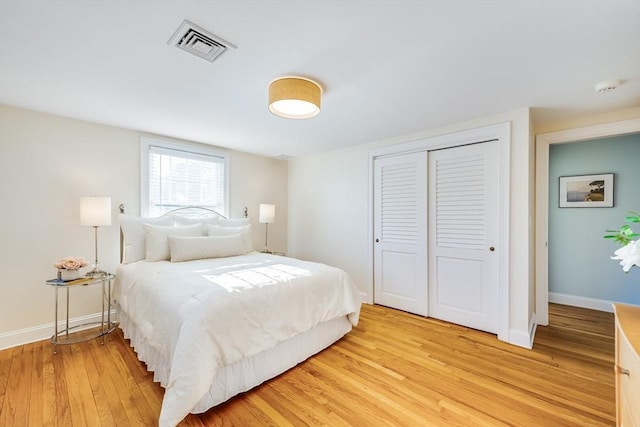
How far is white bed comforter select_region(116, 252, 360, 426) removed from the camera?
1.49 metres

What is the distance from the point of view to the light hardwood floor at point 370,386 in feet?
5.30

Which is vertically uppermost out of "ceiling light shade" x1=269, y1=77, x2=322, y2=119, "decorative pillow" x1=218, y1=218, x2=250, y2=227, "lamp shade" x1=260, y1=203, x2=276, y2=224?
"ceiling light shade" x1=269, y1=77, x2=322, y2=119

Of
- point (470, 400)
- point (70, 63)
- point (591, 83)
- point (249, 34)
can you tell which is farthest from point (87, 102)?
point (591, 83)

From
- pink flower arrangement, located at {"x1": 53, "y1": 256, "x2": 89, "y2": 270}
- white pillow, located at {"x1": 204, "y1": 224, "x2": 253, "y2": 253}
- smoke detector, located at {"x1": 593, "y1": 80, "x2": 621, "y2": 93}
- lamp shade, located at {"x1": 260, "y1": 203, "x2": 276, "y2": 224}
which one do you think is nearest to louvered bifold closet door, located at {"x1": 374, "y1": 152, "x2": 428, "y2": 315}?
smoke detector, located at {"x1": 593, "y1": 80, "x2": 621, "y2": 93}

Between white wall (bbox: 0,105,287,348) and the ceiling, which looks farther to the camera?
white wall (bbox: 0,105,287,348)

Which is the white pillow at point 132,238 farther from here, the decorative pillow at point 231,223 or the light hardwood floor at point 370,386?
the decorative pillow at point 231,223

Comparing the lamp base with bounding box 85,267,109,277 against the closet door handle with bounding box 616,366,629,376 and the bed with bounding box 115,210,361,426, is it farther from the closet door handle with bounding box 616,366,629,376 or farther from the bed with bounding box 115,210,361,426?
the closet door handle with bounding box 616,366,629,376

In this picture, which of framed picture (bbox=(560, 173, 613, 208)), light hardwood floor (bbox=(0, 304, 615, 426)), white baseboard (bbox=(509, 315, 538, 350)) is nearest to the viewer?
light hardwood floor (bbox=(0, 304, 615, 426))

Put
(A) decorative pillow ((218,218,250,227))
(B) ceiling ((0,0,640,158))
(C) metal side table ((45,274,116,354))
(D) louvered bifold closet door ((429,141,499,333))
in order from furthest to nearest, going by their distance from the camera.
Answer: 1. (A) decorative pillow ((218,218,250,227))
2. (D) louvered bifold closet door ((429,141,499,333))
3. (C) metal side table ((45,274,116,354))
4. (B) ceiling ((0,0,640,158))

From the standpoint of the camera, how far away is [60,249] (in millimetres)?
2742

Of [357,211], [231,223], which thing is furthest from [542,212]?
[231,223]

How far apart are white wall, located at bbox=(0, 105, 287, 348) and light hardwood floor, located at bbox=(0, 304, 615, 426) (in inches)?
16.2

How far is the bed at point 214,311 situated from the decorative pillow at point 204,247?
0.01 metres

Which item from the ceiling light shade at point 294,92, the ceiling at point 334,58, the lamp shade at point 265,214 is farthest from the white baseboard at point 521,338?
the lamp shade at point 265,214
